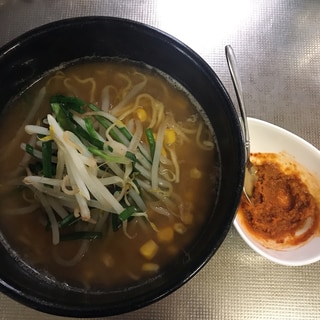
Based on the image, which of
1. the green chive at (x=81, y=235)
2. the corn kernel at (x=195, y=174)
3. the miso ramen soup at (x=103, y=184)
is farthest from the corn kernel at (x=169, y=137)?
the green chive at (x=81, y=235)

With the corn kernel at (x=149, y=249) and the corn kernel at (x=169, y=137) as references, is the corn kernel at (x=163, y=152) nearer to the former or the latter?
the corn kernel at (x=169, y=137)

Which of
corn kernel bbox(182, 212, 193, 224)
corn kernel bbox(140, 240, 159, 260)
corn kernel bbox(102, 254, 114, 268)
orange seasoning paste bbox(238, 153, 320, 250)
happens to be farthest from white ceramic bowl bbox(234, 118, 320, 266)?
corn kernel bbox(102, 254, 114, 268)

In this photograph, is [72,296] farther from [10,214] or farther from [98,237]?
[10,214]

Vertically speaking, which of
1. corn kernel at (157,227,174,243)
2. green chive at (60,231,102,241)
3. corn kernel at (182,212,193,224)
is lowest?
green chive at (60,231,102,241)

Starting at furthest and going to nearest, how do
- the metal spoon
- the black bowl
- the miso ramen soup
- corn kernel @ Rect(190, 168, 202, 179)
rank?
the metal spoon → corn kernel @ Rect(190, 168, 202, 179) → the miso ramen soup → the black bowl

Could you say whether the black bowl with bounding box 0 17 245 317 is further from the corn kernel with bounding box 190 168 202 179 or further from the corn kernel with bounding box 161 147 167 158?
the corn kernel with bounding box 161 147 167 158

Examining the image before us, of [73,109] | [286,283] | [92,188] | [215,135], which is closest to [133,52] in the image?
[73,109]

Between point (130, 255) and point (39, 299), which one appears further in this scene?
point (130, 255)
